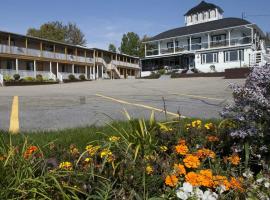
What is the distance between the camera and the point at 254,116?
3898 millimetres

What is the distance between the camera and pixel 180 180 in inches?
126

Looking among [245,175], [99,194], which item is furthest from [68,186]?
[245,175]

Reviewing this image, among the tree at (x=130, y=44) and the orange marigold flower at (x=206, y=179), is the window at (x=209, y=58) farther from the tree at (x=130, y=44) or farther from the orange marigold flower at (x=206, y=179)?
the orange marigold flower at (x=206, y=179)

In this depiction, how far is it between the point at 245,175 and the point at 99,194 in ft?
4.31

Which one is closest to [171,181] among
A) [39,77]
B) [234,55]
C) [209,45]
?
[39,77]

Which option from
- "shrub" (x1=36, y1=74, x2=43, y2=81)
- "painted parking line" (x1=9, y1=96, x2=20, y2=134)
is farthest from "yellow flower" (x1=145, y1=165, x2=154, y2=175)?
"shrub" (x1=36, y1=74, x2=43, y2=81)

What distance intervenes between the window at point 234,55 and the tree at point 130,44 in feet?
166

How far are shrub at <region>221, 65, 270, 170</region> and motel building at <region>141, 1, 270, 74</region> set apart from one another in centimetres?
4364

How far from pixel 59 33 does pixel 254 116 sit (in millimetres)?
76574

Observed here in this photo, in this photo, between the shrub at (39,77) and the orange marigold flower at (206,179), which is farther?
the shrub at (39,77)

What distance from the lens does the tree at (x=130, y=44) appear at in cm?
10012

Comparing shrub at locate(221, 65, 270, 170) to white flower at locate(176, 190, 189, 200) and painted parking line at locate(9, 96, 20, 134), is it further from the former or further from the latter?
painted parking line at locate(9, 96, 20, 134)

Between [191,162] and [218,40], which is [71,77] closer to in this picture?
[218,40]

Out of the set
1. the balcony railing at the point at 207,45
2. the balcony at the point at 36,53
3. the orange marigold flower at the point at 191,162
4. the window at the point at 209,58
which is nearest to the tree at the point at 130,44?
the balcony at the point at 36,53
